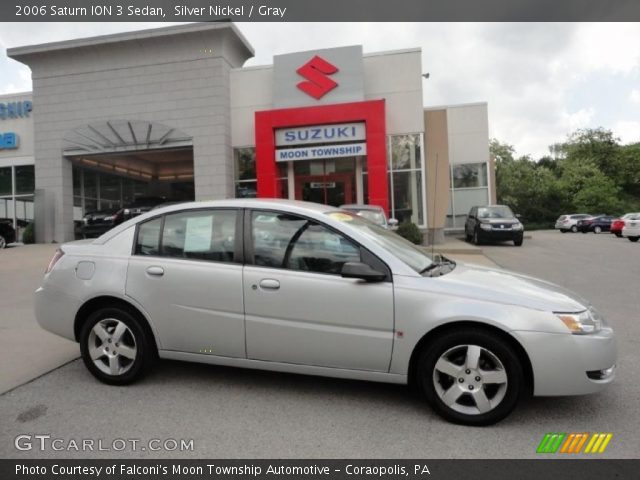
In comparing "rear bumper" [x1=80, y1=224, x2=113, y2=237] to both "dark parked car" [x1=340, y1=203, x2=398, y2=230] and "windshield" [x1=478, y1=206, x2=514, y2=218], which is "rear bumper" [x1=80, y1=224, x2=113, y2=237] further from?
"windshield" [x1=478, y1=206, x2=514, y2=218]

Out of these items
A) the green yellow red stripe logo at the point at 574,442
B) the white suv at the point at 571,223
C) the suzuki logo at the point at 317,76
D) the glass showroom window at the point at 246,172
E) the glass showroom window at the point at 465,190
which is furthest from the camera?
the white suv at the point at 571,223

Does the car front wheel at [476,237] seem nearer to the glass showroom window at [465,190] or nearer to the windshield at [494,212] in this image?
the windshield at [494,212]

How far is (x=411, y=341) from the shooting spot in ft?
10.5

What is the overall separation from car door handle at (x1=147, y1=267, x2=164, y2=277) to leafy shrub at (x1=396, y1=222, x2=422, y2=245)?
12.8 m

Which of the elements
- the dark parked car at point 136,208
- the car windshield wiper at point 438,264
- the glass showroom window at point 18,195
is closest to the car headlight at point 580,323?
the car windshield wiper at point 438,264

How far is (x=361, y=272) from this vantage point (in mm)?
3248

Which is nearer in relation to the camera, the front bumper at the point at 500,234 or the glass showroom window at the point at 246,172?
the front bumper at the point at 500,234

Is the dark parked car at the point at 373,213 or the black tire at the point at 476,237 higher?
the dark parked car at the point at 373,213

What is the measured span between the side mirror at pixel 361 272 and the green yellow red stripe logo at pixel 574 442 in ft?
4.77

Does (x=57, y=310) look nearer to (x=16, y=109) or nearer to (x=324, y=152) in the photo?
(x=324, y=152)

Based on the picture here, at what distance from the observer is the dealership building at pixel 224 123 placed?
17.3 meters

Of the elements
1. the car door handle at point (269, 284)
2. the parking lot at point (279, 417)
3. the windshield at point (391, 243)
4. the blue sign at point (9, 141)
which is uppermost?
the blue sign at point (9, 141)

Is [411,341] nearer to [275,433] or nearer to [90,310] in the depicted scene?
[275,433]

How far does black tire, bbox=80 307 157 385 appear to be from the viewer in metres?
3.82
